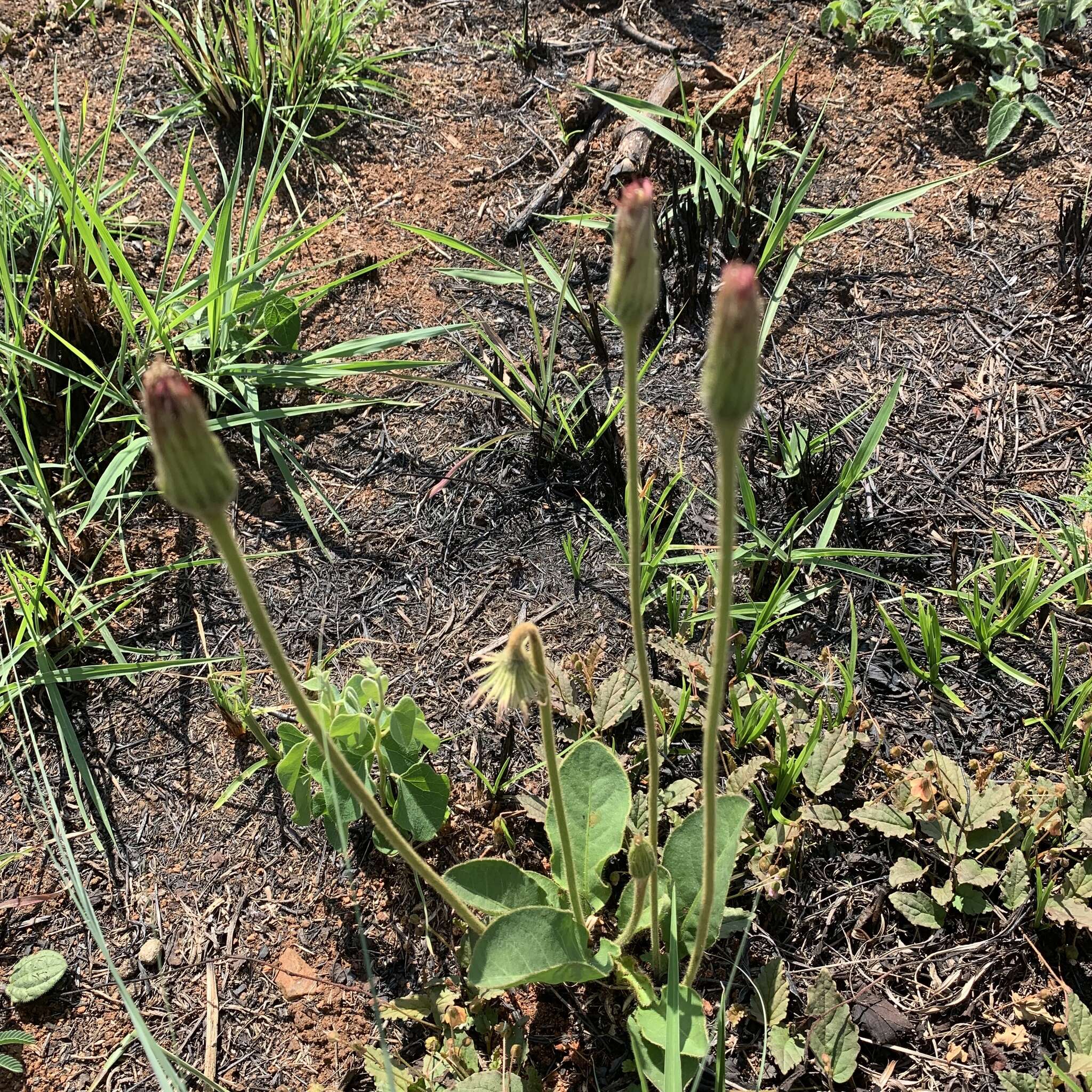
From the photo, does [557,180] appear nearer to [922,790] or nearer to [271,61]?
[271,61]

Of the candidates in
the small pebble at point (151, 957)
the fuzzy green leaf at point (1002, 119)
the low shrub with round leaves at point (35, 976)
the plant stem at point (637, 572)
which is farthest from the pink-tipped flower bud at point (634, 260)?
the fuzzy green leaf at point (1002, 119)

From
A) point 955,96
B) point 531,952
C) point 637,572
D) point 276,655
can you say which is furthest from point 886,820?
point 955,96

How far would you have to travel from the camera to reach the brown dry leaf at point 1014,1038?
72.4 inches

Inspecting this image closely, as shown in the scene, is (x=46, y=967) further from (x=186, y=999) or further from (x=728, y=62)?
(x=728, y=62)

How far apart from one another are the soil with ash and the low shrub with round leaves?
0.04 meters

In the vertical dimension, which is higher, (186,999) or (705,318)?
(705,318)

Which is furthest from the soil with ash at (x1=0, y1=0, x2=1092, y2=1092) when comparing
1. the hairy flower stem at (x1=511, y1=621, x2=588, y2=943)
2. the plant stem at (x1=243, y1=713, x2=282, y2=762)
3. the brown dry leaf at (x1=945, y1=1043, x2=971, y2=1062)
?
the hairy flower stem at (x1=511, y1=621, x2=588, y2=943)

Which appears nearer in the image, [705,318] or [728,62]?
[705,318]

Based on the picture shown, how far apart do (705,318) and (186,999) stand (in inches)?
90.6

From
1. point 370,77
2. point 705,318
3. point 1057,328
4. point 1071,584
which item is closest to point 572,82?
point 370,77

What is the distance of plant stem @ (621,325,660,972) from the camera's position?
1.16 meters

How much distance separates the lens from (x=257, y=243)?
9.44 ft

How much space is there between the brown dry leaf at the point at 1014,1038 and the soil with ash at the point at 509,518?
0.03m

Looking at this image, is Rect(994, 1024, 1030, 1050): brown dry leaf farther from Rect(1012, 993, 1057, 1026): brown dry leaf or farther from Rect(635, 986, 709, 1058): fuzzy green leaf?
Rect(635, 986, 709, 1058): fuzzy green leaf
